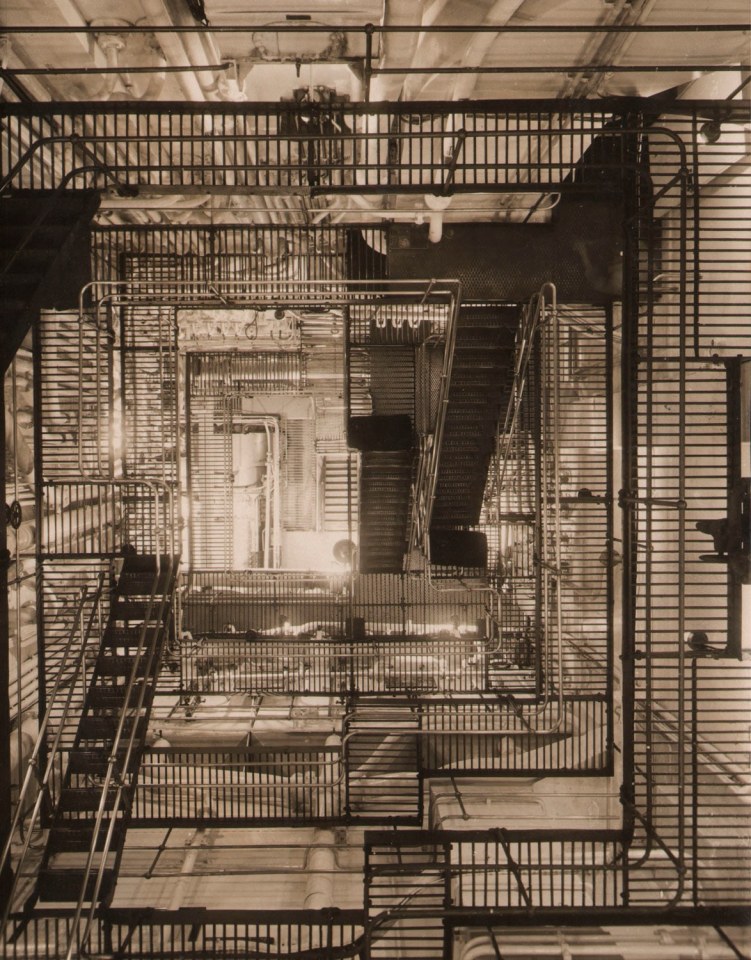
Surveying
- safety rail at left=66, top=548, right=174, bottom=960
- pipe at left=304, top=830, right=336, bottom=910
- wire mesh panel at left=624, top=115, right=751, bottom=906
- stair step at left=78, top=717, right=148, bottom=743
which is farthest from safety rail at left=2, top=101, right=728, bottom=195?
pipe at left=304, top=830, right=336, bottom=910

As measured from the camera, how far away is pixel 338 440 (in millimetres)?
8289

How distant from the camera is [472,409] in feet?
17.7

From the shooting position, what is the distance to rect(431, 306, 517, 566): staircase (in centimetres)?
507

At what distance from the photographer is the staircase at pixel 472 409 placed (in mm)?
5074

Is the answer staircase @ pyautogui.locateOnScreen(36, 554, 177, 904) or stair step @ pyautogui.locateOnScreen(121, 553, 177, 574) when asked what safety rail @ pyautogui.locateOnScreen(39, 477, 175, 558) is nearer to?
stair step @ pyautogui.locateOnScreen(121, 553, 177, 574)

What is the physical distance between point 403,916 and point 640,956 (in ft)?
4.82

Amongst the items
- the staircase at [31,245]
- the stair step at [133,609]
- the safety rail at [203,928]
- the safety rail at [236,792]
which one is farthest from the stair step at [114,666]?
the staircase at [31,245]

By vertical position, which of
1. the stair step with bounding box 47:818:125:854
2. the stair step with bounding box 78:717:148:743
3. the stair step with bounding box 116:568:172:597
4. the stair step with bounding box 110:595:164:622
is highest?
the stair step with bounding box 116:568:172:597

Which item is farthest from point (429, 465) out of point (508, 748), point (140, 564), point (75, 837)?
point (75, 837)

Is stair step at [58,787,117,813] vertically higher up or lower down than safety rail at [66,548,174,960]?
lower down

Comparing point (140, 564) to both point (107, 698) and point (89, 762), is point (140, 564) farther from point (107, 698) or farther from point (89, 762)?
point (89, 762)

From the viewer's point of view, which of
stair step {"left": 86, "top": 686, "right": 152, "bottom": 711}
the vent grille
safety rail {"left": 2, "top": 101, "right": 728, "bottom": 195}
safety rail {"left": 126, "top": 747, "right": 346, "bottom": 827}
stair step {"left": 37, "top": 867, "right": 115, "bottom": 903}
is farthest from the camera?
the vent grille

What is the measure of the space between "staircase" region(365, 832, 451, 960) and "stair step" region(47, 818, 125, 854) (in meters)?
1.73

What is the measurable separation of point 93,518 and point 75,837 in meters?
2.86
